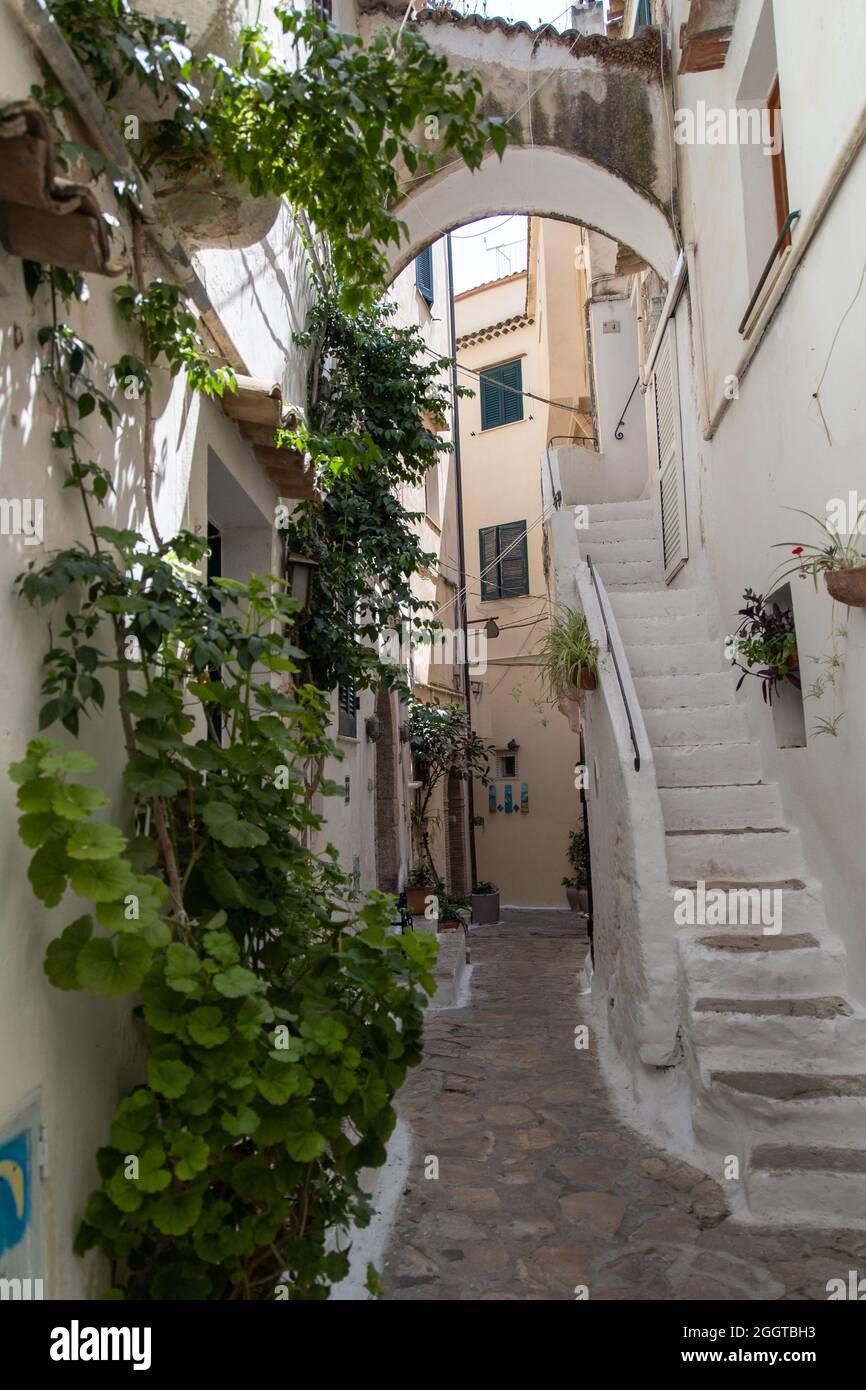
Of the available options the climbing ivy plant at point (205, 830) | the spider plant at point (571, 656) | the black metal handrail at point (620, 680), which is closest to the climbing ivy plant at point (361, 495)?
the spider plant at point (571, 656)

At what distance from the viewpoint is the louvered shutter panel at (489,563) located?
21.4 metres

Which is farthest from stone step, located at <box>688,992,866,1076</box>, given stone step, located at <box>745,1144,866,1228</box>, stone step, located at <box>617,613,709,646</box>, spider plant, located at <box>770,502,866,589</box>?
stone step, located at <box>617,613,709,646</box>

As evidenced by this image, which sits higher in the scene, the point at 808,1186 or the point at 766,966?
the point at 766,966

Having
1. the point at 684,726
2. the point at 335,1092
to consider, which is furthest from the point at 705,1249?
the point at 684,726

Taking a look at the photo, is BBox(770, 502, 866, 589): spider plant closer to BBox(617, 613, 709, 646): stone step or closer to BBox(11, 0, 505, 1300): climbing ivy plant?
BBox(11, 0, 505, 1300): climbing ivy plant

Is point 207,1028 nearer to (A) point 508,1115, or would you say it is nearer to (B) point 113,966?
(B) point 113,966

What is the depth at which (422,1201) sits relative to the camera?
4.78m

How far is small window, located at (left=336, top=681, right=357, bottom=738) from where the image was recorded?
9148 millimetres

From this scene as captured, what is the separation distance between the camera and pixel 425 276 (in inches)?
664

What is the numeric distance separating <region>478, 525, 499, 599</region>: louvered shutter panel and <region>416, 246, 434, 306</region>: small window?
19.5 feet

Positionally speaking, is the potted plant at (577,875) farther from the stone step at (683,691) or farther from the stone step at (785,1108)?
the stone step at (785,1108)

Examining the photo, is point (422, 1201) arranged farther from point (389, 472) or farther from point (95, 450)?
point (389, 472)

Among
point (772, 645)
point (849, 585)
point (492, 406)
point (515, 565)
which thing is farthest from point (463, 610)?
point (849, 585)

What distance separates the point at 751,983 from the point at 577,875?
41.2 feet
